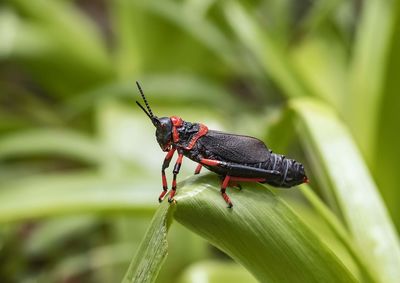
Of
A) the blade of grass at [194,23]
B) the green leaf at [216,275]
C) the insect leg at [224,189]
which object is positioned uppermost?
the blade of grass at [194,23]

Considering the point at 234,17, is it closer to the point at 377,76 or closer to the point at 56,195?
the point at 377,76

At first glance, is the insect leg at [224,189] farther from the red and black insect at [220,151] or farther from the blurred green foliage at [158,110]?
the blurred green foliage at [158,110]

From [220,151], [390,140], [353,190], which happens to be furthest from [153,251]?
[390,140]

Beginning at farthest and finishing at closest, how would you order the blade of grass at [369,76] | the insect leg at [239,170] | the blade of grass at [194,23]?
1. the blade of grass at [194,23]
2. the blade of grass at [369,76]
3. the insect leg at [239,170]

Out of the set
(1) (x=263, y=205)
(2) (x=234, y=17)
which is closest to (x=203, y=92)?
(2) (x=234, y=17)

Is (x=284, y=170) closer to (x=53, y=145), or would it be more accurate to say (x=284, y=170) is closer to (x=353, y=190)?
(x=353, y=190)

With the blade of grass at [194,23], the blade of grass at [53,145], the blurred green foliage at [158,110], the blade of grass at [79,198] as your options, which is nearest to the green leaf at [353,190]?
the blurred green foliage at [158,110]
